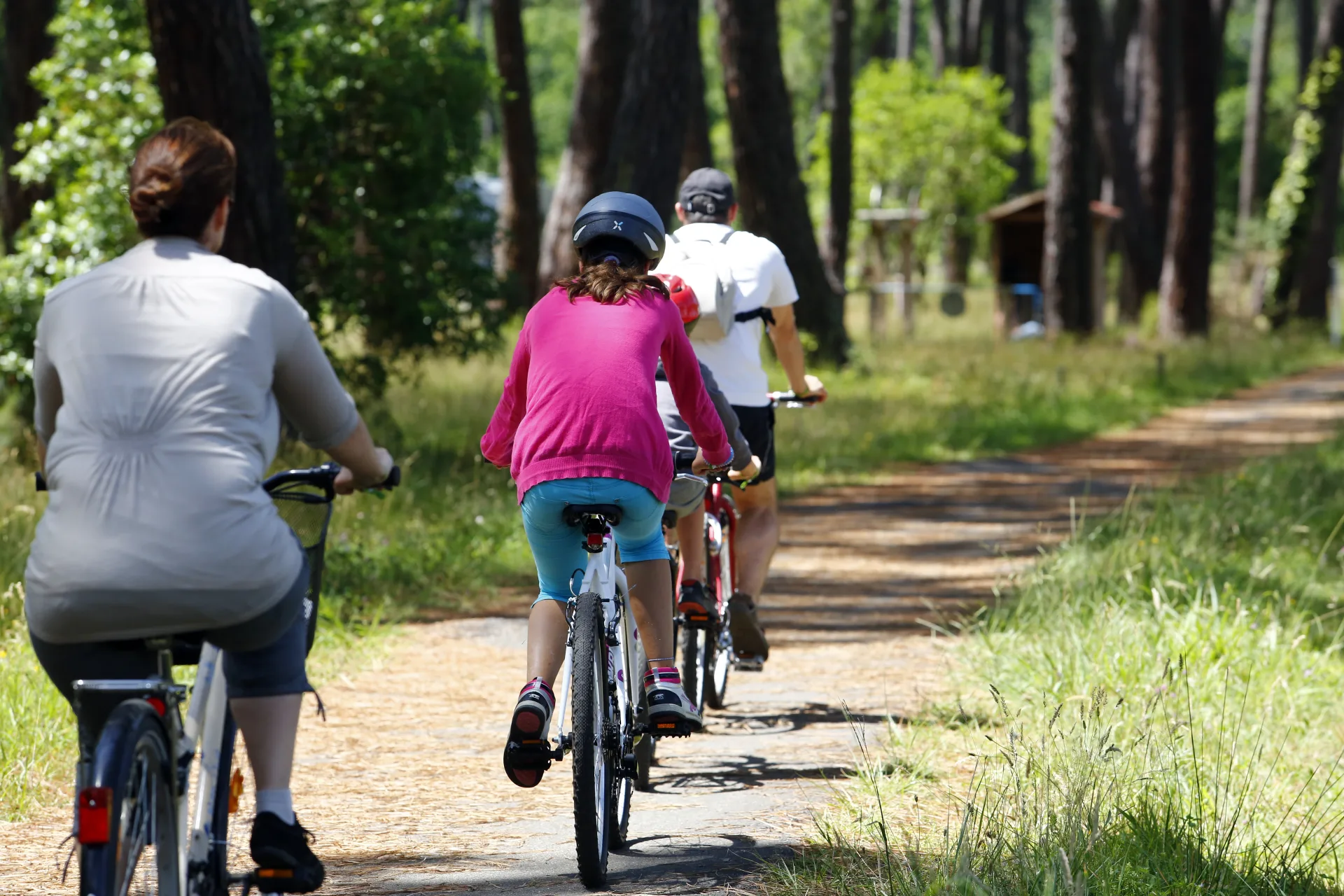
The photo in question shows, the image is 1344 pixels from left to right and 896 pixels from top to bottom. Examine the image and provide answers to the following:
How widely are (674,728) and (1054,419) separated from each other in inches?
565

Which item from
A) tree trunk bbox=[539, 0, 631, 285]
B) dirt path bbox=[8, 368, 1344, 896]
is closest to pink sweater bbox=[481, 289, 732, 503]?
dirt path bbox=[8, 368, 1344, 896]

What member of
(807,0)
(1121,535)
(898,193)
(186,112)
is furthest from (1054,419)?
(807,0)

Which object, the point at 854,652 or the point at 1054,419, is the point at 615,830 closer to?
the point at 854,652

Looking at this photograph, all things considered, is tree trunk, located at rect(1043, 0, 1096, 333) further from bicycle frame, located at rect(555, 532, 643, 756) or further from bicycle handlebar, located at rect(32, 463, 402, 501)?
bicycle handlebar, located at rect(32, 463, 402, 501)

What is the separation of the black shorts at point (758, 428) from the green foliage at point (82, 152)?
679 centimetres

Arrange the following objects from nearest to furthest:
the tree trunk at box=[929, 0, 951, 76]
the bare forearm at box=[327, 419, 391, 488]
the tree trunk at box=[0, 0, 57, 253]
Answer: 1. the bare forearm at box=[327, 419, 391, 488]
2. the tree trunk at box=[0, 0, 57, 253]
3. the tree trunk at box=[929, 0, 951, 76]

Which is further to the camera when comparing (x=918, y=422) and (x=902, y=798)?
(x=918, y=422)

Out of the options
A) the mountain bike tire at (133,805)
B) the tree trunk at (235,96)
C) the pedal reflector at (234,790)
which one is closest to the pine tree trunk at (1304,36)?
the tree trunk at (235,96)

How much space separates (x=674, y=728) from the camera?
4.92 m

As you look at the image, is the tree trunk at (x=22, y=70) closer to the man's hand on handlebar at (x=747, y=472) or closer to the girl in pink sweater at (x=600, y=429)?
the man's hand on handlebar at (x=747, y=472)

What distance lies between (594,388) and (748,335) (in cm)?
202

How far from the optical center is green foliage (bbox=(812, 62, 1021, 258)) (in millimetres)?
45938

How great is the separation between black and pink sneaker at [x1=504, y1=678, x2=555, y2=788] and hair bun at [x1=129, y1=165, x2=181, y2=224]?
1709 millimetres

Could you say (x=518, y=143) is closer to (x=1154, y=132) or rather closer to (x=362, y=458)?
(x=1154, y=132)
